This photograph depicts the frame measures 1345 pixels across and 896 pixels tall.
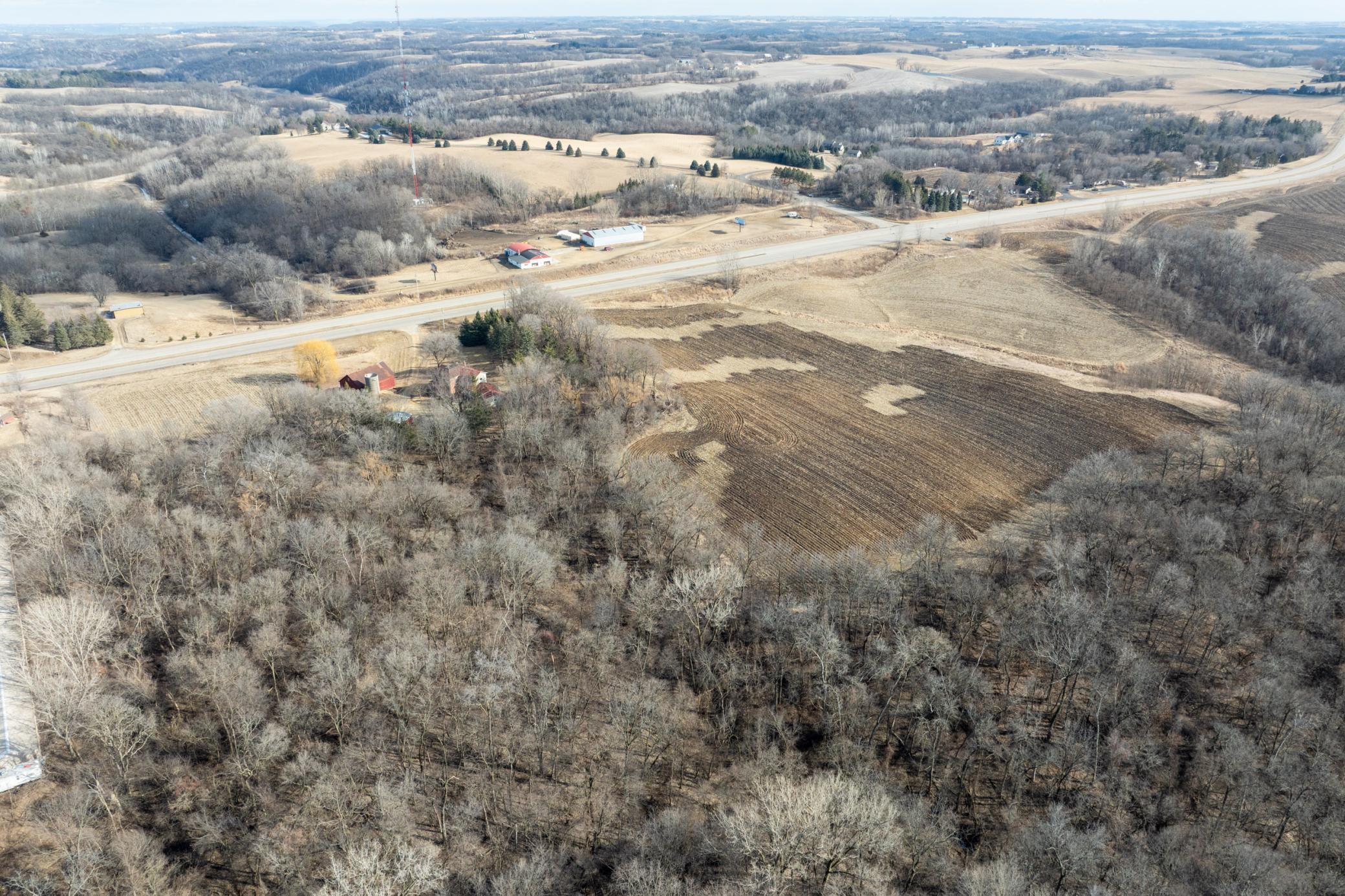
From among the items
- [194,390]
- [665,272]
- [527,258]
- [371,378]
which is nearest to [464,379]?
[371,378]

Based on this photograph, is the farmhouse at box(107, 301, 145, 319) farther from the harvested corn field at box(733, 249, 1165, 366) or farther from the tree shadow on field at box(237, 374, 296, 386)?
the harvested corn field at box(733, 249, 1165, 366)

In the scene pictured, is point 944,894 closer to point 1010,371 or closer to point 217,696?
point 217,696

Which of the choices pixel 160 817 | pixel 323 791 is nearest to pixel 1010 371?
pixel 323 791

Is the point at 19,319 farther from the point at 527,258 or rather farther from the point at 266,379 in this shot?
the point at 527,258

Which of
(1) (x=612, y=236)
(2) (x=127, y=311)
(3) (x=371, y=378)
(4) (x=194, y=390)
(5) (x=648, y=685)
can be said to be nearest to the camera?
(5) (x=648, y=685)

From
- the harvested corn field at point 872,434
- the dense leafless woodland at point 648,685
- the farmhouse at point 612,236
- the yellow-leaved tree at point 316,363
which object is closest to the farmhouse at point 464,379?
the yellow-leaved tree at point 316,363

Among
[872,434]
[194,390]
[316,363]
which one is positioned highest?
[316,363]

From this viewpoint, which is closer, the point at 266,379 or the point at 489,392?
the point at 489,392
